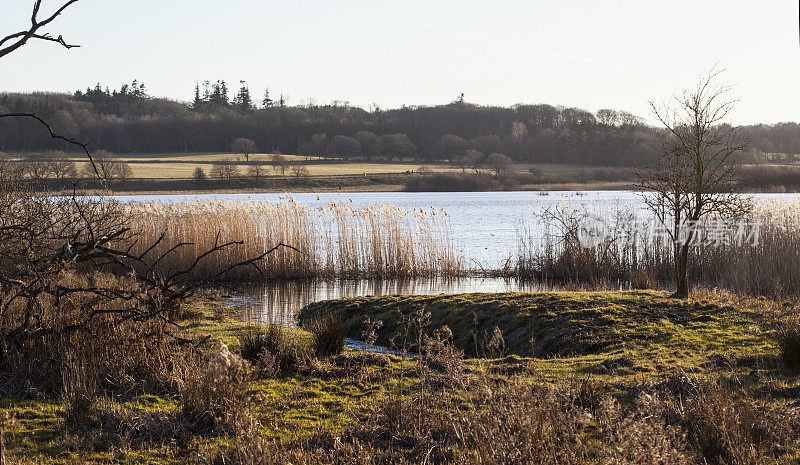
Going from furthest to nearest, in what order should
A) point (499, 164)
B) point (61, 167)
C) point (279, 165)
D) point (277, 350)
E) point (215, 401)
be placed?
1. point (279, 165)
2. point (499, 164)
3. point (61, 167)
4. point (277, 350)
5. point (215, 401)

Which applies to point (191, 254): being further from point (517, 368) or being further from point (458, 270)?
point (517, 368)

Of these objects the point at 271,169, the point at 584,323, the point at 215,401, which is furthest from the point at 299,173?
the point at 215,401

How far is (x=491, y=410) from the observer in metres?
4.16

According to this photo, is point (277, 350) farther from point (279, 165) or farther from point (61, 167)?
point (279, 165)

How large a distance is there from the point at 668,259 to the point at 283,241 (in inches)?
414

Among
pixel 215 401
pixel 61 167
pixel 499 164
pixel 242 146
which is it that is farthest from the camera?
pixel 242 146

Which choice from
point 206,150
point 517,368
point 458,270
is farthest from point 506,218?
point 206,150

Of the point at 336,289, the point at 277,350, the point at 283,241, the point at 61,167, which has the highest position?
the point at 61,167

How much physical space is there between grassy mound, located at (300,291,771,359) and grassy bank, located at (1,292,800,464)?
0.05 meters

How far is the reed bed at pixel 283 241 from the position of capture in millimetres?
18000

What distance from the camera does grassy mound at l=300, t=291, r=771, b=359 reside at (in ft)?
26.7

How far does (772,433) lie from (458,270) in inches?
576

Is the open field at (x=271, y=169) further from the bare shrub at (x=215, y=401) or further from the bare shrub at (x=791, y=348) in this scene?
the bare shrub at (x=215, y=401)

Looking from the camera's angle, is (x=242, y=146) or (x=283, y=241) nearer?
(x=283, y=241)
